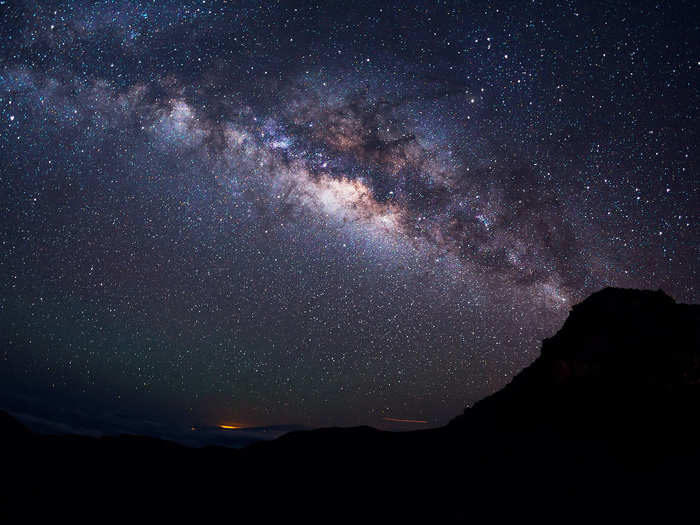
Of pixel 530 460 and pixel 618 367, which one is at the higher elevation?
pixel 618 367

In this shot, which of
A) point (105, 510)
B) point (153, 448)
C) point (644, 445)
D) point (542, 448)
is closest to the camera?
point (644, 445)

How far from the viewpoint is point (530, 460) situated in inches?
986

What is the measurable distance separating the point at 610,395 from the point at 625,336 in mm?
3854

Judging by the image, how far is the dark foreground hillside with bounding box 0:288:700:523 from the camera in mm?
21938

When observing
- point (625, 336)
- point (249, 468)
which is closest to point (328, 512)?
point (249, 468)

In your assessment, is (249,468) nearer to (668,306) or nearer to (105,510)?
(105,510)

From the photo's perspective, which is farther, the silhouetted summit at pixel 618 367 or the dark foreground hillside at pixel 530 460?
the silhouetted summit at pixel 618 367

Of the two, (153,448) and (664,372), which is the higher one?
(664,372)

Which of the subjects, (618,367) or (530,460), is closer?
(530,460)

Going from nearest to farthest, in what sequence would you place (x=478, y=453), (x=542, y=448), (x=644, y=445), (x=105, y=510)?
(x=644, y=445), (x=542, y=448), (x=478, y=453), (x=105, y=510)

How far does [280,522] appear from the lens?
30.9m

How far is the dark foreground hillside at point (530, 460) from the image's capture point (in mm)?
21938

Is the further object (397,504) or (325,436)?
(325,436)

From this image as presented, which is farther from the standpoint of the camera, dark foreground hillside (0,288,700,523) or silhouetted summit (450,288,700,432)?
silhouetted summit (450,288,700,432)
